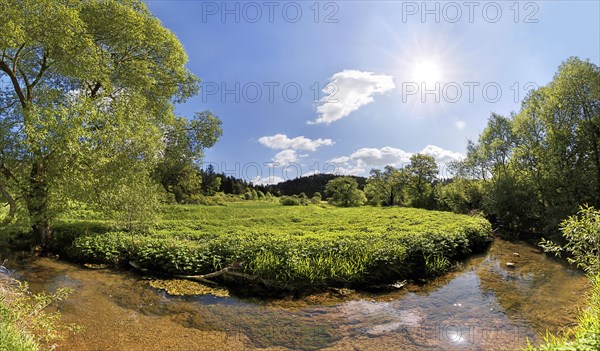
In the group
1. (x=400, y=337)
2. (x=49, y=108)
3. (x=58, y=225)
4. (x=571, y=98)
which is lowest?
(x=400, y=337)

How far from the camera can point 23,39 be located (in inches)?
504

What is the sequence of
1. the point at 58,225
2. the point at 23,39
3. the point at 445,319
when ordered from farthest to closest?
the point at 58,225, the point at 23,39, the point at 445,319

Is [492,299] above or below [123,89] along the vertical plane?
below

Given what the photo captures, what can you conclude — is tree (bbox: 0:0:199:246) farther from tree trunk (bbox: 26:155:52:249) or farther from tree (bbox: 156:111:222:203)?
tree (bbox: 156:111:222:203)

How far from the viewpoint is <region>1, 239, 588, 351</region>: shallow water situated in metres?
7.58

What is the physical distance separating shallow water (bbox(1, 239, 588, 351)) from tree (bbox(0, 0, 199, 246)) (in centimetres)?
394

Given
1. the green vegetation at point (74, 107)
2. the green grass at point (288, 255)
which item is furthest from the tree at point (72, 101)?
the green grass at point (288, 255)

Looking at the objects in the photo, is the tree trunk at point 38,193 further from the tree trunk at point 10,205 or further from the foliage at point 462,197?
the foliage at point 462,197

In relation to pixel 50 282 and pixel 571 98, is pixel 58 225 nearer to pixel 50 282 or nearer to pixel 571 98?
pixel 50 282

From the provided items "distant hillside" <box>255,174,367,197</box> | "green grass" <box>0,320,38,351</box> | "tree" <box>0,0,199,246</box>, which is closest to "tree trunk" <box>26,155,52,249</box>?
"tree" <box>0,0,199,246</box>

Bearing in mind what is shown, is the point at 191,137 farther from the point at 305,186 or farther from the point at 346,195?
the point at 305,186

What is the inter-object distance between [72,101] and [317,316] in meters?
14.3

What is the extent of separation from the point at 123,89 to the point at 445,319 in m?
20.7

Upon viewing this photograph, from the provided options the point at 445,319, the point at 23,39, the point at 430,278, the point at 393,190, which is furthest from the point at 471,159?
the point at 23,39
